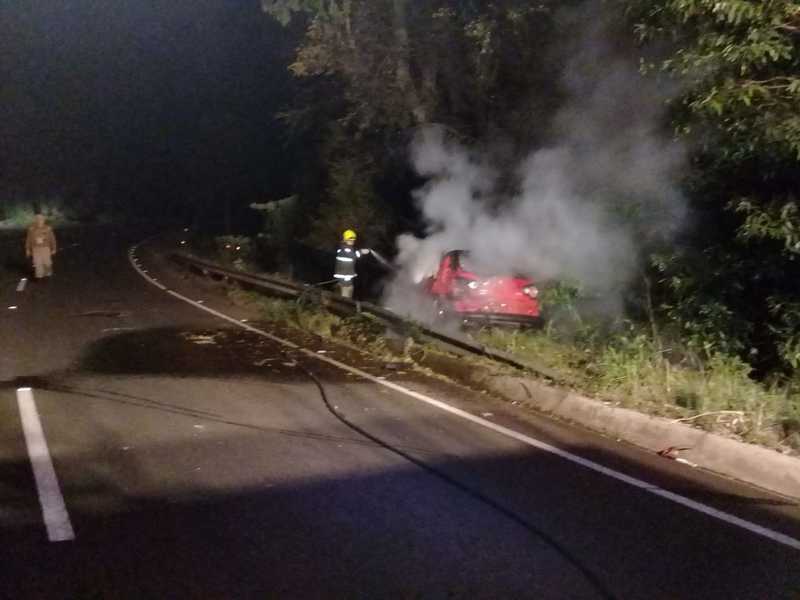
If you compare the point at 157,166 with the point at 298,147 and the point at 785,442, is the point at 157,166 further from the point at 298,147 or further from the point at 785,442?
the point at 785,442

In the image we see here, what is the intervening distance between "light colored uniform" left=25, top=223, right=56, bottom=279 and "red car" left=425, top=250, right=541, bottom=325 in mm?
13120

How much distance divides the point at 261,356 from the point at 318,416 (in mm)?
3986

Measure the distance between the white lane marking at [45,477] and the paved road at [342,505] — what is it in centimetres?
6

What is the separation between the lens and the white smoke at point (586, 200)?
12320 millimetres

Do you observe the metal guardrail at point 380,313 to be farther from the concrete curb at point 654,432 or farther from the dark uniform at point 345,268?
the dark uniform at point 345,268

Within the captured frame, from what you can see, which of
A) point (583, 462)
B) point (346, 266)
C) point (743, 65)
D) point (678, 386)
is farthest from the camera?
point (346, 266)

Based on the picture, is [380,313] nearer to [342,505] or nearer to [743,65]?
[743,65]

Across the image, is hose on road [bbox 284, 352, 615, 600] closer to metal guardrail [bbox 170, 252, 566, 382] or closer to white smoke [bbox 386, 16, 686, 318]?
metal guardrail [bbox 170, 252, 566, 382]

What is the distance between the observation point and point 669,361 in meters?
11.0

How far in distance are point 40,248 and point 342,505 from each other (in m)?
19.3

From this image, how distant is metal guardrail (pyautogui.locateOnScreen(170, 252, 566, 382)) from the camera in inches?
434

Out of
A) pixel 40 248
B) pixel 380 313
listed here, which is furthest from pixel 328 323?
pixel 40 248

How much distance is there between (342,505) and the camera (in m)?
6.52

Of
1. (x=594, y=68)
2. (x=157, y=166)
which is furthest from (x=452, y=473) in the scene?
(x=157, y=166)
